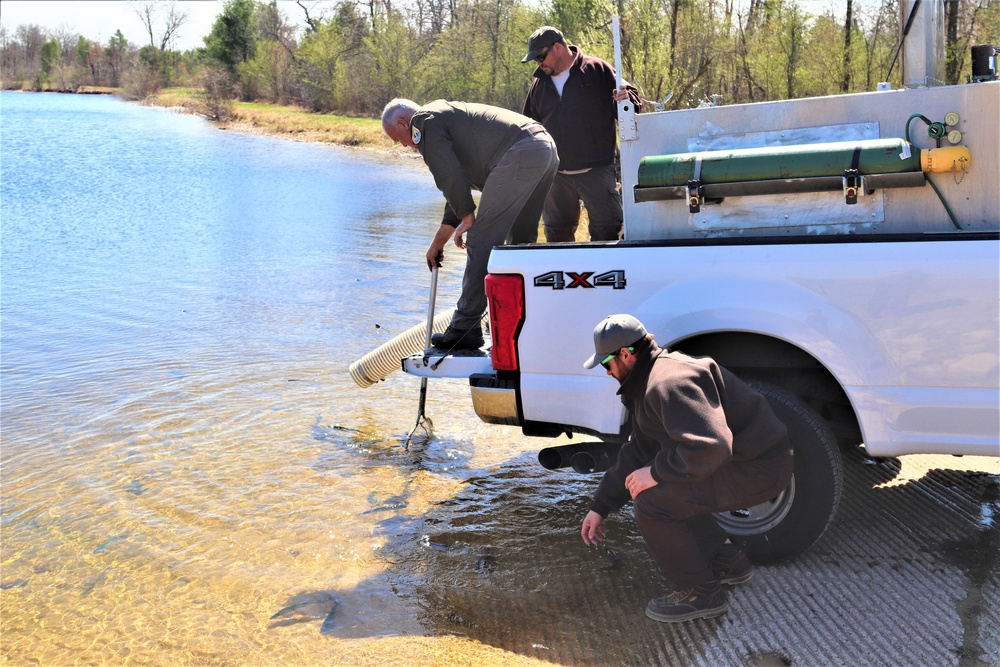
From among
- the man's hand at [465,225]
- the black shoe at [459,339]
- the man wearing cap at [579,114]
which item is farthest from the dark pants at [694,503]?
the man wearing cap at [579,114]

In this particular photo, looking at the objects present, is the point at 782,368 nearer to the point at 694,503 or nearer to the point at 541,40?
the point at 694,503

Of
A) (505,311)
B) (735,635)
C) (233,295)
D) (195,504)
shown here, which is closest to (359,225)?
(233,295)

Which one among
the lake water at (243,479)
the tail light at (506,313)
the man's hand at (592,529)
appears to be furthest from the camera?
the tail light at (506,313)

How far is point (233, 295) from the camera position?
11617 millimetres

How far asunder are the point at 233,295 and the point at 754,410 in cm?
892

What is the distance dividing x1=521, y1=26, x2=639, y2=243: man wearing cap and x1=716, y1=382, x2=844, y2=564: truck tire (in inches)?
104

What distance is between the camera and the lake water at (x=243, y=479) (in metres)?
4.22

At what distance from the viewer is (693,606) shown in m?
3.86

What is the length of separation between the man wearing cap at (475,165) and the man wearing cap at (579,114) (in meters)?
0.71

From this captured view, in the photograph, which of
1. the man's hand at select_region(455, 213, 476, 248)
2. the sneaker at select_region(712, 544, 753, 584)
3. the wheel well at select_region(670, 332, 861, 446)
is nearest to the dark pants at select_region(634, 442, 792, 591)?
the sneaker at select_region(712, 544, 753, 584)

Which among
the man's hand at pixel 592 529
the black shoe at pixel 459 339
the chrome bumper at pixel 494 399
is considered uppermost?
the black shoe at pixel 459 339

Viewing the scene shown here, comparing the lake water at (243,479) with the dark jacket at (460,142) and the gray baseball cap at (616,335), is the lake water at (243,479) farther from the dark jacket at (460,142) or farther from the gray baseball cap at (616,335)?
the dark jacket at (460,142)

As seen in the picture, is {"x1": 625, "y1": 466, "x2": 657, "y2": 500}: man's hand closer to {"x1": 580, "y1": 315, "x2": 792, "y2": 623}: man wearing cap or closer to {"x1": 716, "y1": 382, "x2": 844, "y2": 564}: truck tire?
{"x1": 580, "y1": 315, "x2": 792, "y2": 623}: man wearing cap

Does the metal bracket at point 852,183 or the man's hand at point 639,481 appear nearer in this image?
the man's hand at point 639,481
